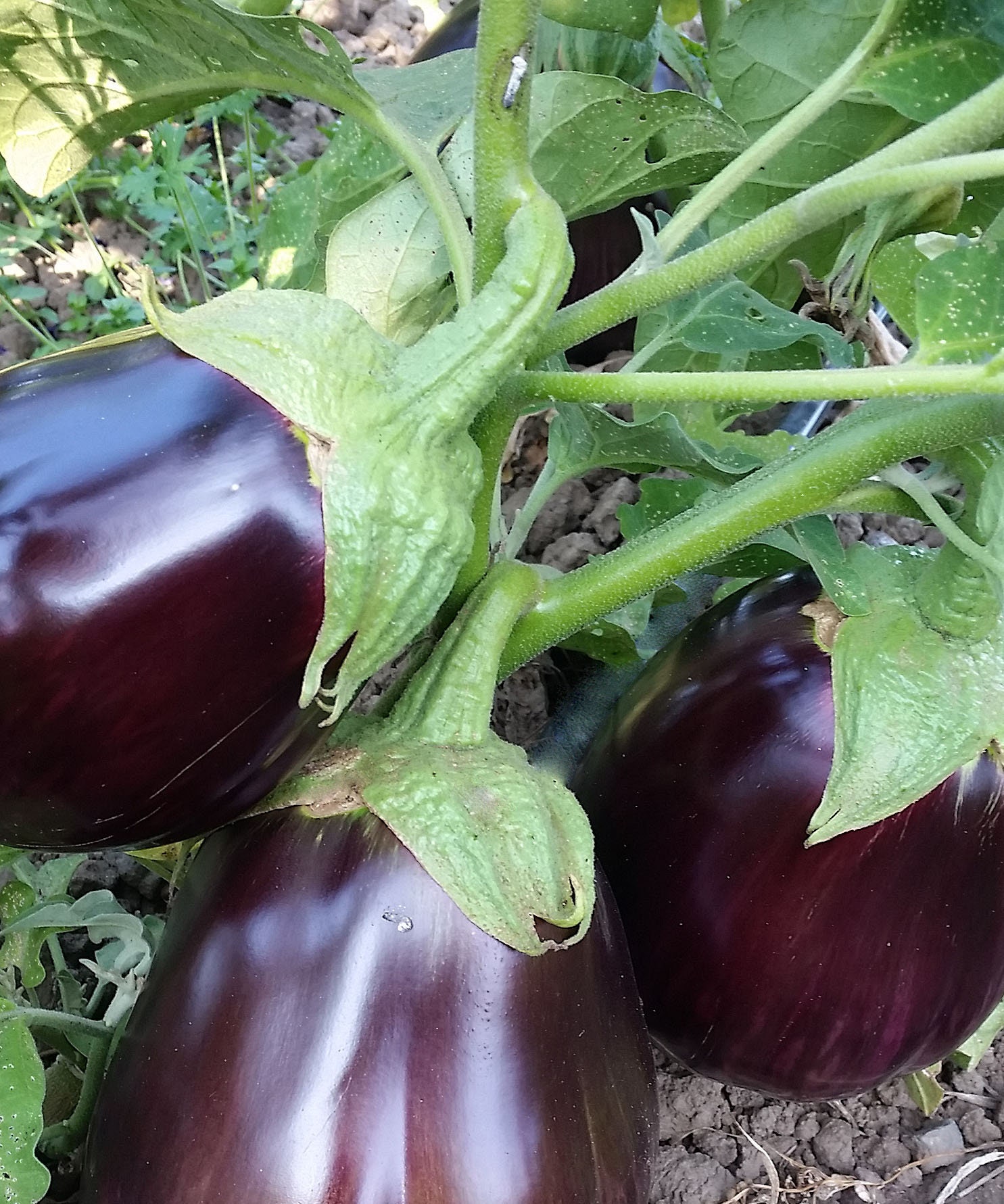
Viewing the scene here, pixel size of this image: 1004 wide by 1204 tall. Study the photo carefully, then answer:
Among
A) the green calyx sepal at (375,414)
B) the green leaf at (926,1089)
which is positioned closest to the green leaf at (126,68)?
the green calyx sepal at (375,414)

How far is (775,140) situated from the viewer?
2.26 feet

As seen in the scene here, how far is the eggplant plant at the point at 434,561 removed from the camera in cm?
57

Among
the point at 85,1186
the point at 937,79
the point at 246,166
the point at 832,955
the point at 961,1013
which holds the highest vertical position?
the point at 937,79

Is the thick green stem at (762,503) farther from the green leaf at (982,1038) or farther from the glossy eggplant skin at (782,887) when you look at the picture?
the green leaf at (982,1038)

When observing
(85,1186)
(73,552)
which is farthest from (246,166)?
(85,1186)

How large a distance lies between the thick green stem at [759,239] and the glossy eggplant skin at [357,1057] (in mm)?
342

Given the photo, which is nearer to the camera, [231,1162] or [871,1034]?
[231,1162]

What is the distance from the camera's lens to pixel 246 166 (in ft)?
6.11

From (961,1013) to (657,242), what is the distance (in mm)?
595

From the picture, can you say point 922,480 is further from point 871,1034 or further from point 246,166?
point 246,166

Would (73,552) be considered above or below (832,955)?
above

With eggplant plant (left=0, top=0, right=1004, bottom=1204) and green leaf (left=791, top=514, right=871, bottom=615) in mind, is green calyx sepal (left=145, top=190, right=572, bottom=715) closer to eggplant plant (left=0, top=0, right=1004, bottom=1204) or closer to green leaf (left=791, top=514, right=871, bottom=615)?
eggplant plant (left=0, top=0, right=1004, bottom=1204)

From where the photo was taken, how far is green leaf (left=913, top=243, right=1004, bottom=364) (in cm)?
62

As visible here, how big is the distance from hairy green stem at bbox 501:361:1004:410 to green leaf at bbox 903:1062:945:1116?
775 millimetres
